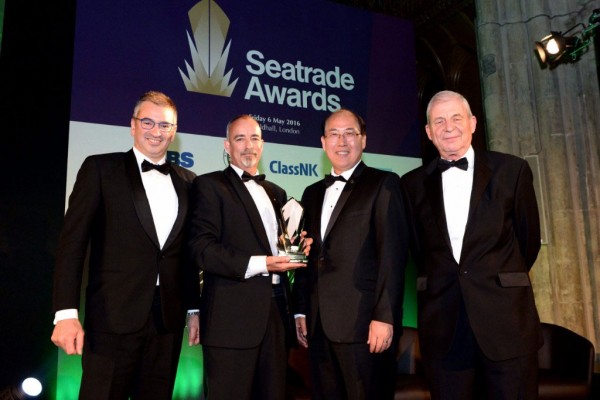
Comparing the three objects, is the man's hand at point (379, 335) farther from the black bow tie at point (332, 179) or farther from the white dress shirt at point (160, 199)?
the white dress shirt at point (160, 199)

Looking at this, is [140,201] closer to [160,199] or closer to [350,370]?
[160,199]

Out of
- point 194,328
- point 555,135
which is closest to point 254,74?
point 194,328

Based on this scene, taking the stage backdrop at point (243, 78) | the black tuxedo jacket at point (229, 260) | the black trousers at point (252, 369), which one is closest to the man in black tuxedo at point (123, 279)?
the black tuxedo jacket at point (229, 260)

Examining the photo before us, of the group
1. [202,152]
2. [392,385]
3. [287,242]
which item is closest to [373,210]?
[287,242]

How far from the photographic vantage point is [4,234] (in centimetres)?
432

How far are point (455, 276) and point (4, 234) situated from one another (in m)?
3.81

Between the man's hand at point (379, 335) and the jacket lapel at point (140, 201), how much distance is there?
1.25m

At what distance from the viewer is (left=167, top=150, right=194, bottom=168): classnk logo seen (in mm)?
5055

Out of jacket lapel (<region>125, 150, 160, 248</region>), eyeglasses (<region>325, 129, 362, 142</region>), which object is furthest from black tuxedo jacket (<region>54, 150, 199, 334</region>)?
eyeglasses (<region>325, 129, 362, 142</region>)

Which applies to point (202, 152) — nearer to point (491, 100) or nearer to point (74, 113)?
point (74, 113)

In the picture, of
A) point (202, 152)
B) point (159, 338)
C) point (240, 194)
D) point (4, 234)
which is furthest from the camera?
point (202, 152)

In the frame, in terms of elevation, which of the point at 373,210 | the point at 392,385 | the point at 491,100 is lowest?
the point at 392,385

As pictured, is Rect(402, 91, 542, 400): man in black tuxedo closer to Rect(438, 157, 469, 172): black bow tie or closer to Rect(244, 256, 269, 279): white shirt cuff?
Rect(438, 157, 469, 172): black bow tie

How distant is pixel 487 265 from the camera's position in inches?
98.4
